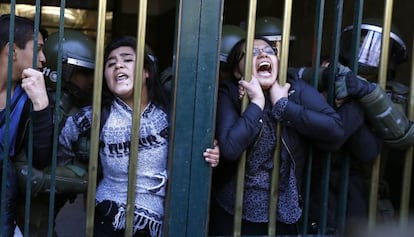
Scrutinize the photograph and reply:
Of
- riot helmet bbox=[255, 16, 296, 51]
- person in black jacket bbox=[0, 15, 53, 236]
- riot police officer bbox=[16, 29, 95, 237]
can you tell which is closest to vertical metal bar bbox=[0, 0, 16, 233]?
person in black jacket bbox=[0, 15, 53, 236]

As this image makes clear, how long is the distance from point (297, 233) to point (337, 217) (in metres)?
0.19

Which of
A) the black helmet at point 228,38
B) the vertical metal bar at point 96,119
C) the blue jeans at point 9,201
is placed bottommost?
the blue jeans at point 9,201

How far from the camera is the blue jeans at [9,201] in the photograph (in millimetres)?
2387

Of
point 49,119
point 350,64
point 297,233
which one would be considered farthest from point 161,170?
point 350,64

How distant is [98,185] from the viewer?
250 cm

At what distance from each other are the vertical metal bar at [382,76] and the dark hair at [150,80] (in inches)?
35.9

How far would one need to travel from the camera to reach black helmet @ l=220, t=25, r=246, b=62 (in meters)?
2.88

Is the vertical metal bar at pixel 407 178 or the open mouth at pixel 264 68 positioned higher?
the open mouth at pixel 264 68

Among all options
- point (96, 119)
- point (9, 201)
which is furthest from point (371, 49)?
point (9, 201)

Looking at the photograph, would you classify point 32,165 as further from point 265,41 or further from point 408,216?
point 408,216

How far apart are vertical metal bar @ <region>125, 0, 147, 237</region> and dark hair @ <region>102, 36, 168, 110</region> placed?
15 centimetres

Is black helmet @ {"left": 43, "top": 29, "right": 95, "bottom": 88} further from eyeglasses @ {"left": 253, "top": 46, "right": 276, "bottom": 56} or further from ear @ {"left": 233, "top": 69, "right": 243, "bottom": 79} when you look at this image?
eyeglasses @ {"left": 253, "top": 46, "right": 276, "bottom": 56}

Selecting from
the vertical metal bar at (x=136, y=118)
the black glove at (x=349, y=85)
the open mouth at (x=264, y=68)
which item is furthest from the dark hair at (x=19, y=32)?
the black glove at (x=349, y=85)

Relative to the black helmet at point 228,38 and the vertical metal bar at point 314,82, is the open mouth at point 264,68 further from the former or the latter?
the black helmet at point 228,38
